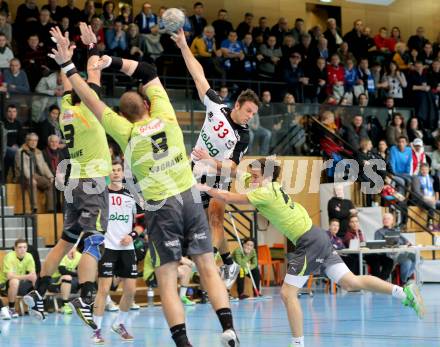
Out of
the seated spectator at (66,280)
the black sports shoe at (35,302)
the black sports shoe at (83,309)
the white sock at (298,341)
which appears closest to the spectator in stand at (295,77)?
the seated spectator at (66,280)

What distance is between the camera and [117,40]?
72.4 feet

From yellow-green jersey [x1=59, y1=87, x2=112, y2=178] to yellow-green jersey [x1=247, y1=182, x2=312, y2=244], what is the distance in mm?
1894

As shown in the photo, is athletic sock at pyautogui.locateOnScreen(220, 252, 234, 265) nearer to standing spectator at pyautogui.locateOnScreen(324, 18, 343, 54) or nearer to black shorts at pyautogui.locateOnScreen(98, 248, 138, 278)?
black shorts at pyautogui.locateOnScreen(98, 248, 138, 278)

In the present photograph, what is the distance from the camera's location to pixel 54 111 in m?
18.9

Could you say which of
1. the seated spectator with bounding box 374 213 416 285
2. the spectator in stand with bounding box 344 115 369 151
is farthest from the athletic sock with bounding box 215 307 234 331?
the spectator in stand with bounding box 344 115 369 151

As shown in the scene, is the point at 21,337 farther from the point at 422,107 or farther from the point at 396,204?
the point at 422,107

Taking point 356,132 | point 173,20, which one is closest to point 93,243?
point 173,20

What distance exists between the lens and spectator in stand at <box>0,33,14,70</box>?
2008 centimetres

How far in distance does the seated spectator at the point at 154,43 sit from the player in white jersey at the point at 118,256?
9135mm

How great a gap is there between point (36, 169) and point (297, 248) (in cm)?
924

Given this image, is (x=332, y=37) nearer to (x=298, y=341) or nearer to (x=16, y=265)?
(x=16, y=265)

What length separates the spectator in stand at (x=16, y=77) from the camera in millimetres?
19672

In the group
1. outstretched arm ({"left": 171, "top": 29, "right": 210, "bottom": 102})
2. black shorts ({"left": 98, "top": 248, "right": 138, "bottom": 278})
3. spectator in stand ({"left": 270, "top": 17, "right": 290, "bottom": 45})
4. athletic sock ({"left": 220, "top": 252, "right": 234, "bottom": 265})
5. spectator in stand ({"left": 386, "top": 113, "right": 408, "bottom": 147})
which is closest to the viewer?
outstretched arm ({"left": 171, "top": 29, "right": 210, "bottom": 102})

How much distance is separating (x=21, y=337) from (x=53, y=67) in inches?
387
